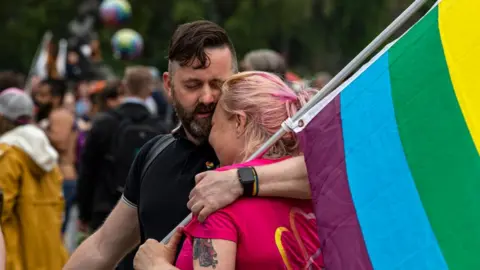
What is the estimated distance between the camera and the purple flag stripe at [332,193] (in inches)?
131

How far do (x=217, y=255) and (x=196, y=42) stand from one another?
1095mm

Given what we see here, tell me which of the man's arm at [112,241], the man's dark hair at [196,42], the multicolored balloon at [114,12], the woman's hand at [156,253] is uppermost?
the multicolored balloon at [114,12]

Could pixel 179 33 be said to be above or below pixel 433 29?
above

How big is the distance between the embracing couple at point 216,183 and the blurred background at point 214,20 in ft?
99.8

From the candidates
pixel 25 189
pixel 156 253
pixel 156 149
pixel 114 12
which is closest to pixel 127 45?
pixel 114 12

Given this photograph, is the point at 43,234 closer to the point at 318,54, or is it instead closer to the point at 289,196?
the point at 289,196

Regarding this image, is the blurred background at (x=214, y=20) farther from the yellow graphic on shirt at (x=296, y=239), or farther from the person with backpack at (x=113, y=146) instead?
the yellow graphic on shirt at (x=296, y=239)

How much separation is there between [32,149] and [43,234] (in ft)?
2.12

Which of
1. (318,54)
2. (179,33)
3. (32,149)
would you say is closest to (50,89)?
(32,149)

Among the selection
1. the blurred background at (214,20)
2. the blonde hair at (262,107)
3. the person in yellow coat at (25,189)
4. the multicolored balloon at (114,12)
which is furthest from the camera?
the blurred background at (214,20)

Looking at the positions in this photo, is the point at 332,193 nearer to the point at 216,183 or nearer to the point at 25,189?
the point at 216,183

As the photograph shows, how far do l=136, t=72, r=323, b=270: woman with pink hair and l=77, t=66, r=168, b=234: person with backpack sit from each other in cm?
504

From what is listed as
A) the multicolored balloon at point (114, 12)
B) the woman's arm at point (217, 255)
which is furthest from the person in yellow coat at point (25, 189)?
the multicolored balloon at point (114, 12)

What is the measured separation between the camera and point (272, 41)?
42094 millimetres
